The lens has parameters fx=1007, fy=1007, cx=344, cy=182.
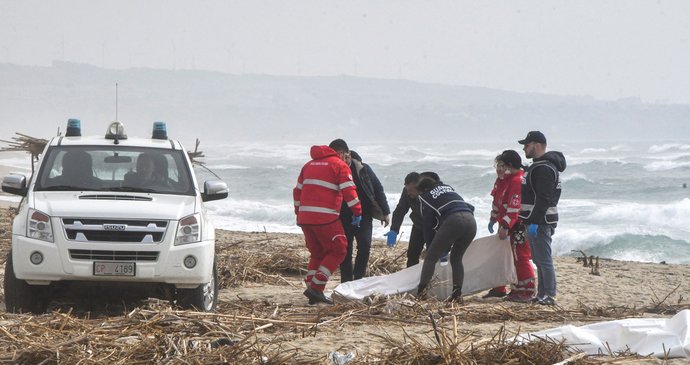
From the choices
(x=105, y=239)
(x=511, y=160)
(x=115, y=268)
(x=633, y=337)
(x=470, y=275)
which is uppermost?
(x=511, y=160)

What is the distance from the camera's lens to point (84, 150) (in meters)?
9.62

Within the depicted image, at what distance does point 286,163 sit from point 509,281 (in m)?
60.5

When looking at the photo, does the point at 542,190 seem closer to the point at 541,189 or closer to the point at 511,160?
the point at 541,189

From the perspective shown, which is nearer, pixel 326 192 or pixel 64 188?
pixel 64 188

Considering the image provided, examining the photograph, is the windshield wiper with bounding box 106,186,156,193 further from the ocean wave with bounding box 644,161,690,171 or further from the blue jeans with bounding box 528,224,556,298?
the ocean wave with bounding box 644,161,690,171

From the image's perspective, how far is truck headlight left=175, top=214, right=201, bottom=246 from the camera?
28.3ft

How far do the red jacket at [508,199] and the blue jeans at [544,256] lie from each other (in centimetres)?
33

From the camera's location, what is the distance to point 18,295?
8.62m

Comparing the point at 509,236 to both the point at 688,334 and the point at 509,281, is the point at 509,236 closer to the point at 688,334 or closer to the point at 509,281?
the point at 509,281

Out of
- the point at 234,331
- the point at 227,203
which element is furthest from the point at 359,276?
the point at 227,203

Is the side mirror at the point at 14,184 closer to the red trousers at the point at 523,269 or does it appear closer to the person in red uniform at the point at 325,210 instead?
the person in red uniform at the point at 325,210

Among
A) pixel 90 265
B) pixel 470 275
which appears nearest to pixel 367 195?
pixel 470 275

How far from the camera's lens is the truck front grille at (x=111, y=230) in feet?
27.7

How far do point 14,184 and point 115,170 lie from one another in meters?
1.00
